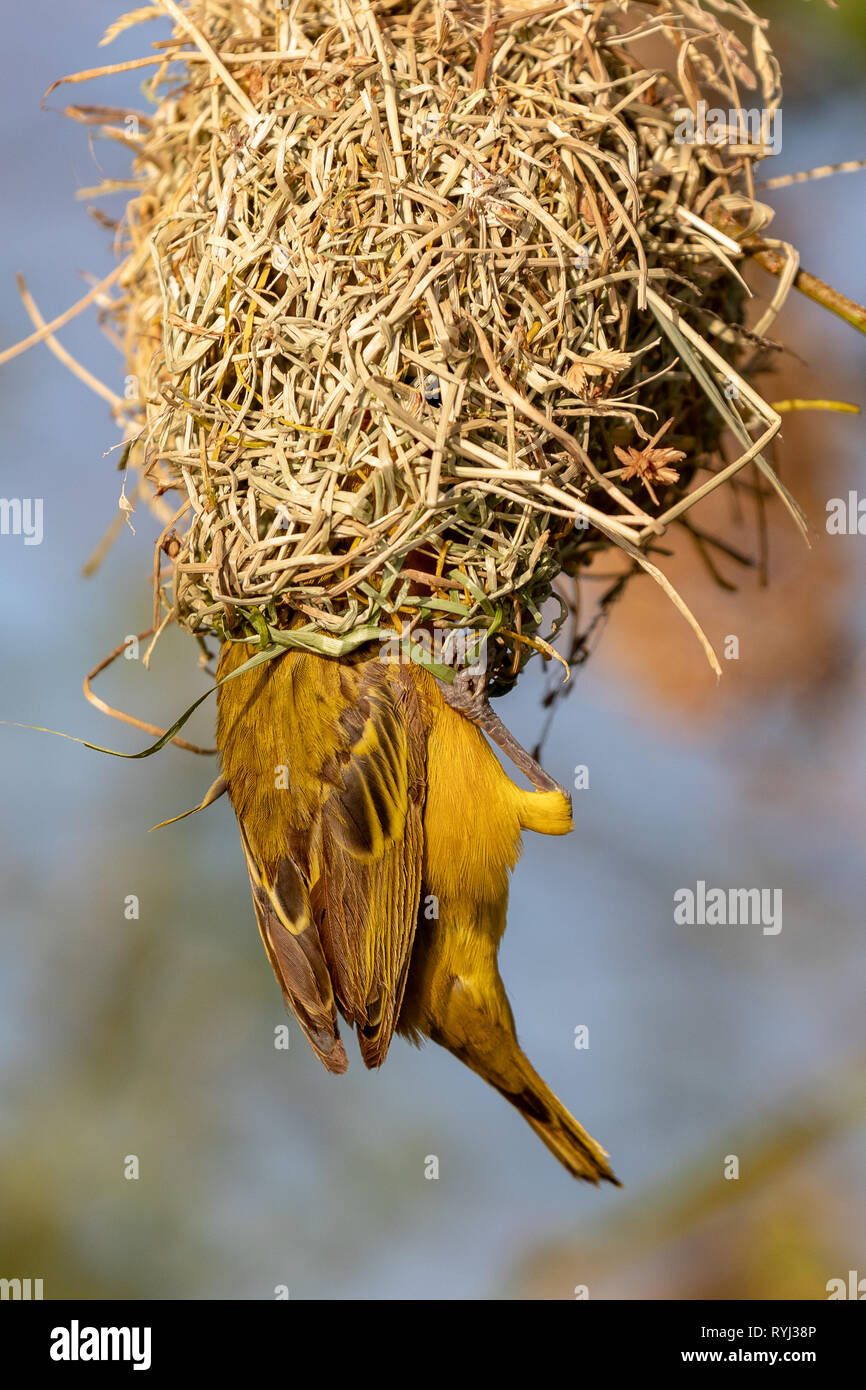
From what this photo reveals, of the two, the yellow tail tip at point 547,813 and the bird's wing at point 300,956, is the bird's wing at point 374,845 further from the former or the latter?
the yellow tail tip at point 547,813

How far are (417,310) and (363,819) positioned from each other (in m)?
0.73

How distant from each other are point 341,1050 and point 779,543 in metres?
1.84

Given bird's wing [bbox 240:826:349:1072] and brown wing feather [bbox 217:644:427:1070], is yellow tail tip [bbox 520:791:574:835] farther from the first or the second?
bird's wing [bbox 240:826:349:1072]

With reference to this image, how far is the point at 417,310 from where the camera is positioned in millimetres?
1584

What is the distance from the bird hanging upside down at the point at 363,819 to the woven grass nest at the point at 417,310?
0.10 metres

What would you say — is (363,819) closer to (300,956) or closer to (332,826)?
(332,826)

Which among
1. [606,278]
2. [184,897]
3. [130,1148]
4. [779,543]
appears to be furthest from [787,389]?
[130,1148]

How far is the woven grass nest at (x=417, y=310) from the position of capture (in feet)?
5.19

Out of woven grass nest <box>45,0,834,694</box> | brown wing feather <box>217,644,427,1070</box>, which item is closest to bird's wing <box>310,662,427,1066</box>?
brown wing feather <box>217,644,427,1070</box>

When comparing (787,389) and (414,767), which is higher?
(787,389)

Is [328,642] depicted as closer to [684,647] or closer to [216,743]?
[216,743]

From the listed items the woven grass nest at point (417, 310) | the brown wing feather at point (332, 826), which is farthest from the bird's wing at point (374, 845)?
the woven grass nest at point (417, 310)

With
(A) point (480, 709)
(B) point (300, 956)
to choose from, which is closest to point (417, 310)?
(A) point (480, 709)

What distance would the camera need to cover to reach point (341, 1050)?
185cm
